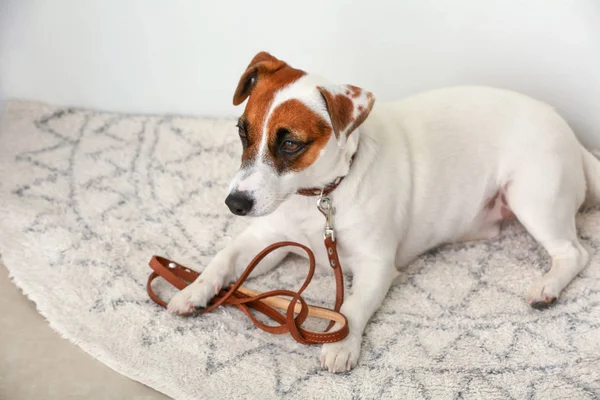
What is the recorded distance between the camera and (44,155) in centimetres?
342

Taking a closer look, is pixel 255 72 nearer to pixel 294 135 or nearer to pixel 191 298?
pixel 294 135

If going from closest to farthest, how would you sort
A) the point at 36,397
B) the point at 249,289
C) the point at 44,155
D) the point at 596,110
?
the point at 36,397 < the point at 249,289 < the point at 596,110 < the point at 44,155

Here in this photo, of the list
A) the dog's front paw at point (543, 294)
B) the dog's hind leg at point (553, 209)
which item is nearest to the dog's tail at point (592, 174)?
the dog's hind leg at point (553, 209)

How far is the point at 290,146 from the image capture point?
2.20m

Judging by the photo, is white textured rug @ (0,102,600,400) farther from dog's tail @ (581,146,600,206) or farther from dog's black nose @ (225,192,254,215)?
dog's black nose @ (225,192,254,215)

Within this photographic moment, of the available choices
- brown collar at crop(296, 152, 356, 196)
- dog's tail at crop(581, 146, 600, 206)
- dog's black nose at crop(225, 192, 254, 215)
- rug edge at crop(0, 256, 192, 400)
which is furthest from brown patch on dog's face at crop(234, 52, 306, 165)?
dog's tail at crop(581, 146, 600, 206)

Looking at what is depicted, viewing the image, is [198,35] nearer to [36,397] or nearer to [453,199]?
[453,199]

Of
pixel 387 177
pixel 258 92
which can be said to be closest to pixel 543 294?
pixel 387 177

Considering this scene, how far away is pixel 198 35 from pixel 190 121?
17.3 inches

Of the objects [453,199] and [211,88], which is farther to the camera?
[211,88]

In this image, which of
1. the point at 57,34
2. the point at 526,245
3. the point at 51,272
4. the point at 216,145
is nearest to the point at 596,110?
the point at 526,245

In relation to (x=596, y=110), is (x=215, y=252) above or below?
below

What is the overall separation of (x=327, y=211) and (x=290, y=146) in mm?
344

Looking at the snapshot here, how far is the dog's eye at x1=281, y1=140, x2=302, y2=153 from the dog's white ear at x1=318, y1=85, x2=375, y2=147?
0.13 meters
